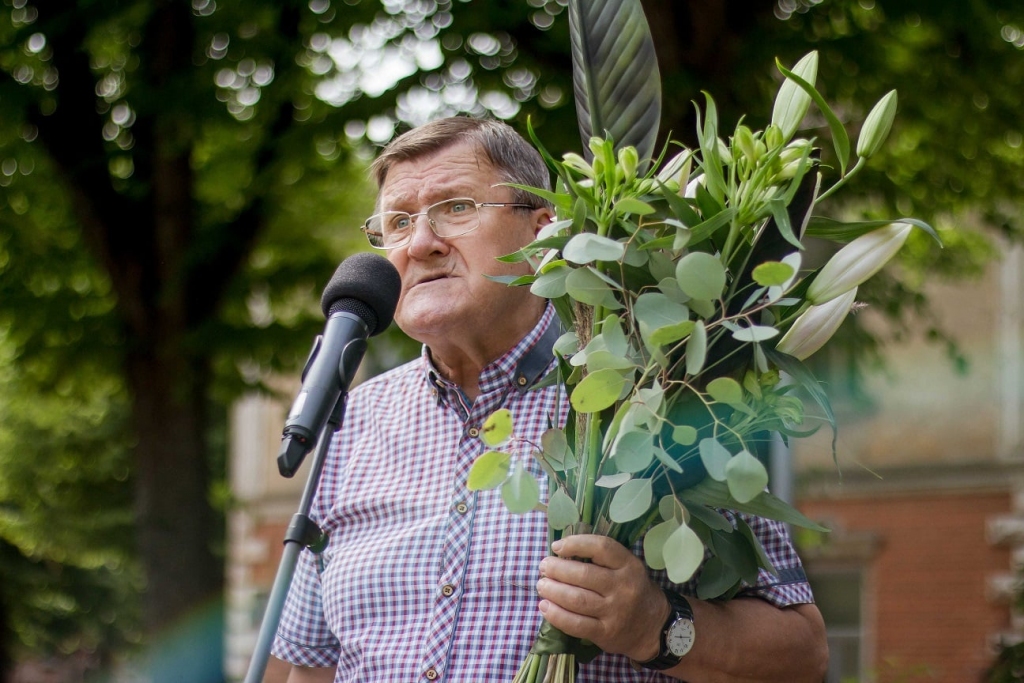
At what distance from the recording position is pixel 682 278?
193 cm

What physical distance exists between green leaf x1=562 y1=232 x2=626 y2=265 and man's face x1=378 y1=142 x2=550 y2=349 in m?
0.88

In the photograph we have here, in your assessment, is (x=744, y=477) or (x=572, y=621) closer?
(x=744, y=477)

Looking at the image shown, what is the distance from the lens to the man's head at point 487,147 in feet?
9.82

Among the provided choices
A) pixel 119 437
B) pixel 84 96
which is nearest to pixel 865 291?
pixel 84 96

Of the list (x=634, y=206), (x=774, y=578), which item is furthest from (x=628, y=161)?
(x=774, y=578)

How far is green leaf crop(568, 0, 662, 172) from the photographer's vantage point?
2324 millimetres

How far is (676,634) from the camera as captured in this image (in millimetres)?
2275

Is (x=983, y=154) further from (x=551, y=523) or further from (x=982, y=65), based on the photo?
(x=551, y=523)

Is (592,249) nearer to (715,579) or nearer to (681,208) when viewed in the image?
(681,208)

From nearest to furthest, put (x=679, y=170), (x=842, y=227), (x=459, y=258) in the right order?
1. (x=842, y=227)
2. (x=679, y=170)
3. (x=459, y=258)

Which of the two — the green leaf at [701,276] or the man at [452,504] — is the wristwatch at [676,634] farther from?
the green leaf at [701,276]

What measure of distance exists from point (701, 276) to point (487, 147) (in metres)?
1.18

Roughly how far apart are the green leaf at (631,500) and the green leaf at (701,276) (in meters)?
0.30

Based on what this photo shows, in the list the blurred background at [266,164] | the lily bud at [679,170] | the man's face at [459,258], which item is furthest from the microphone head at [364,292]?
the blurred background at [266,164]
